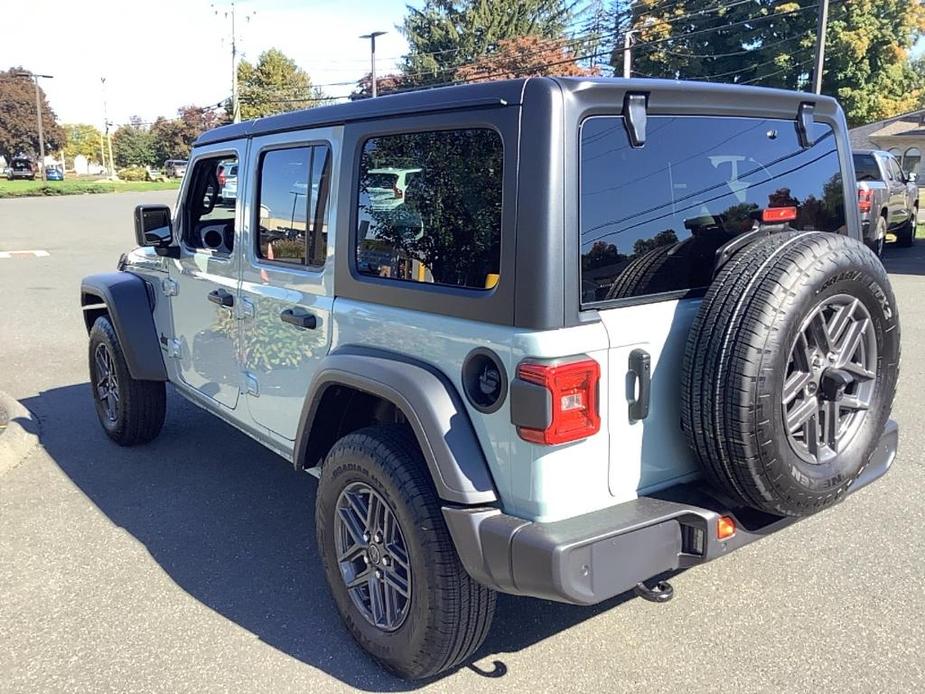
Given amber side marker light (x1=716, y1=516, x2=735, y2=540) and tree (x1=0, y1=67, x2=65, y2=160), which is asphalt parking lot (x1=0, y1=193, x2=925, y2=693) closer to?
amber side marker light (x1=716, y1=516, x2=735, y2=540)

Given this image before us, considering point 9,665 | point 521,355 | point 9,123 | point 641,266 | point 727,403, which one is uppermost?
point 9,123

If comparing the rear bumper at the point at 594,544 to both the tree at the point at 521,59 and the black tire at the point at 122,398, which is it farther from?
the tree at the point at 521,59

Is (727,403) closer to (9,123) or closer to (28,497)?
(28,497)

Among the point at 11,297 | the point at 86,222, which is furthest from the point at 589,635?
Result: the point at 86,222

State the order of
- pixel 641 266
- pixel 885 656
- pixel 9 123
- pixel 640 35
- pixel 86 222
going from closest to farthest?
pixel 641 266 < pixel 885 656 < pixel 86 222 < pixel 640 35 < pixel 9 123

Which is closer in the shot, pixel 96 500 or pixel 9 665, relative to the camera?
pixel 9 665

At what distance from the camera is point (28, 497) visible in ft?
14.9

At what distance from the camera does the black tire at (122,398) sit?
5.01 meters

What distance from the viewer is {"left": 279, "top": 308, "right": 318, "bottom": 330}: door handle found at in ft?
10.5

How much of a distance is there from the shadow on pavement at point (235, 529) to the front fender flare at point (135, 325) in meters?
0.64

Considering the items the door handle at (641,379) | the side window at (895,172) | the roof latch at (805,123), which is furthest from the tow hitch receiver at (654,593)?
the side window at (895,172)

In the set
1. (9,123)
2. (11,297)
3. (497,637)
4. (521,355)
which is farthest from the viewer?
(9,123)

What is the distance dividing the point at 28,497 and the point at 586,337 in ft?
12.0

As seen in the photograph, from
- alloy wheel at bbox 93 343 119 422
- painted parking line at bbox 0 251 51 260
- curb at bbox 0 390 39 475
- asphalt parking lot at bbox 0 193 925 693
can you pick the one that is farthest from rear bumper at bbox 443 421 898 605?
painted parking line at bbox 0 251 51 260
